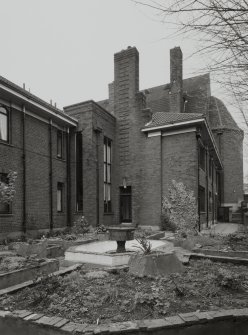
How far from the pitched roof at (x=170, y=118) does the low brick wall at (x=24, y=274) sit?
13530 mm

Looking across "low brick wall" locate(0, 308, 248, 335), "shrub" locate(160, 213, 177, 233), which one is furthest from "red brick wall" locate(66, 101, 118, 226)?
"low brick wall" locate(0, 308, 248, 335)

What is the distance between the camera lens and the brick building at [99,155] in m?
15.3

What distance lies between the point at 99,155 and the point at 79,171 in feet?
5.34

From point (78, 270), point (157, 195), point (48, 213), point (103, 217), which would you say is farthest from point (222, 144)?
point (78, 270)

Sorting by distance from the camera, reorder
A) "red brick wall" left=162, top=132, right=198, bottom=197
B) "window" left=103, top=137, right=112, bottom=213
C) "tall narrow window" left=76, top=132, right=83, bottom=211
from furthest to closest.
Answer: "window" left=103, top=137, right=112, bottom=213 < "tall narrow window" left=76, top=132, right=83, bottom=211 < "red brick wall" left=162, top=132, right=198, bottom=197

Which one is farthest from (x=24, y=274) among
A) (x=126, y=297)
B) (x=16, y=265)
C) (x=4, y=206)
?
(x=4, y=206)

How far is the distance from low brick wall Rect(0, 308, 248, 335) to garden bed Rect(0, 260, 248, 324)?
29 centimetres

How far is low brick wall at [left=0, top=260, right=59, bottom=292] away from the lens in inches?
242

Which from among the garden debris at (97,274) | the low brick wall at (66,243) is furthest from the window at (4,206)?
the garden debris at (97,274)

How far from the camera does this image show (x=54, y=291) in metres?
5.29

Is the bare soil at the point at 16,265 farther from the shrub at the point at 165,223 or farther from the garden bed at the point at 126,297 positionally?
the shrub at the point at 165,223

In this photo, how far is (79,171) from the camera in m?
20.0

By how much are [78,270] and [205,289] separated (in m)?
3.08

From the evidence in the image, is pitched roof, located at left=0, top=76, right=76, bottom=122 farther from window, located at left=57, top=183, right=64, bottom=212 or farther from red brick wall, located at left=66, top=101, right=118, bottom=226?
window, located at left=57, top=183, right=64, bottom=212
